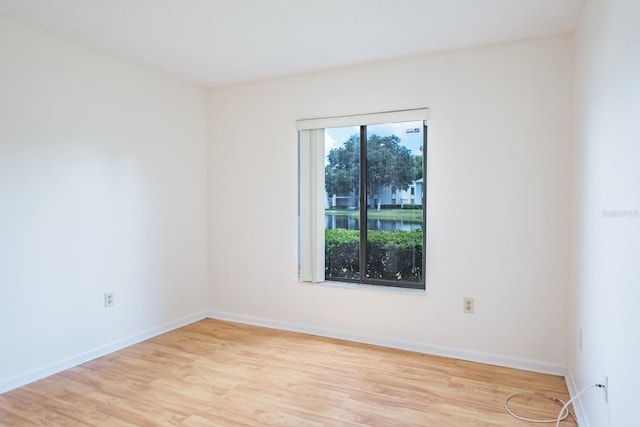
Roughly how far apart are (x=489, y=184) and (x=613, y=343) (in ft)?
5.13

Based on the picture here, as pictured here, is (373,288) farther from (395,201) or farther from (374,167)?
(374,167)

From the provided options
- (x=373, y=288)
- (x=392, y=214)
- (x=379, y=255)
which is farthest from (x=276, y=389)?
(x=392, y=214)

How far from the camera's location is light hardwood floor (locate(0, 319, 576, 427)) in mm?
2281

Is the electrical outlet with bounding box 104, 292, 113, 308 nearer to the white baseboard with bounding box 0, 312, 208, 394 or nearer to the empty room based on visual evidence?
the empty room

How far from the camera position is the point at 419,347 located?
328 centimetres

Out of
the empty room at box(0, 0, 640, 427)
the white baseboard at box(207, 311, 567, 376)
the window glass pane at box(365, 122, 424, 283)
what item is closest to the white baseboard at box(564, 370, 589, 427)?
the empty room at box(0, 0, 640, 427)

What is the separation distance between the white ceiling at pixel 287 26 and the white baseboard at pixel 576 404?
2326 millimetres

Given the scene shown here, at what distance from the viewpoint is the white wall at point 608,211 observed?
1.43 m

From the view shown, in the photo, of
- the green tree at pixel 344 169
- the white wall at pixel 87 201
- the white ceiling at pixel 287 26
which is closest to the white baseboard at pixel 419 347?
the white wall at pixel 87 201

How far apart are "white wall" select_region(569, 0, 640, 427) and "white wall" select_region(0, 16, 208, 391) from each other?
332 centimetres

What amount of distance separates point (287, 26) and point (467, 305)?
2.45 meters

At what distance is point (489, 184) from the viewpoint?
9.93 ft

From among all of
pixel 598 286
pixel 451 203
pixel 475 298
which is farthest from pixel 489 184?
pixel 598 286

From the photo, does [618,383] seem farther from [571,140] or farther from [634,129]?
[571,140]
